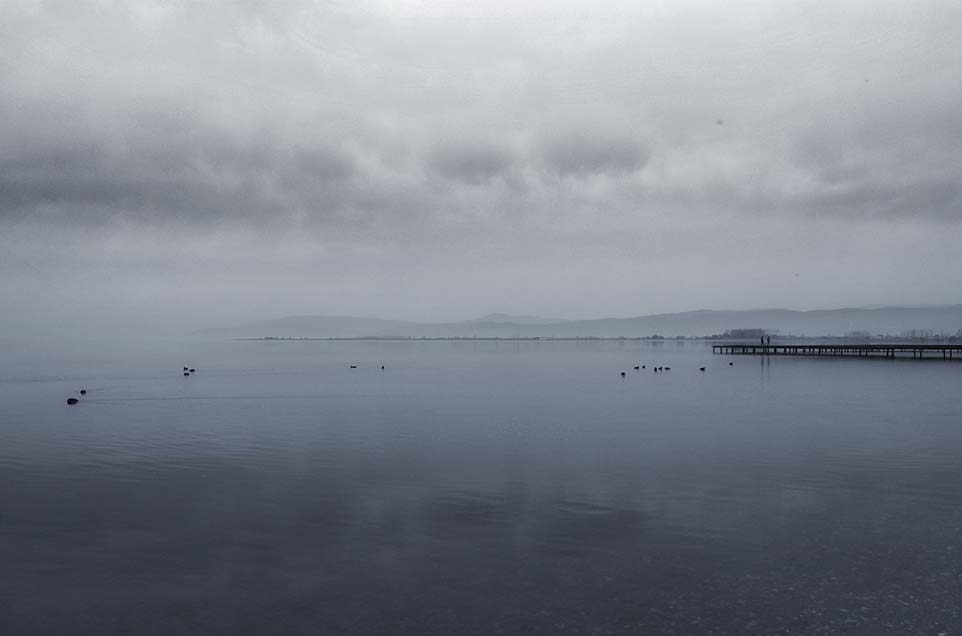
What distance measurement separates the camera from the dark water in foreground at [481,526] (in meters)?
11.1

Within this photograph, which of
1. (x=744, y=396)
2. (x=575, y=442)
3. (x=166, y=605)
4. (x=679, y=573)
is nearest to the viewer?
(x=166, y=605)

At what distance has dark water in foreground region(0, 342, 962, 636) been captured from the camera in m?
11.1

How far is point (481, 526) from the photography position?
15.9 metres

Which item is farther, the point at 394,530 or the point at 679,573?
the point at 394,530

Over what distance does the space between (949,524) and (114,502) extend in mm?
20343

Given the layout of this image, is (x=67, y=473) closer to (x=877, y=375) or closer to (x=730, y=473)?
(x=730, y=473)

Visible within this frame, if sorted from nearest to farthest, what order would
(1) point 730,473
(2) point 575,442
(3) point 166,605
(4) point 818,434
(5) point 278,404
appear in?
(3) point 166,605
(1) point 730,473
(2) point 575,442
(4) point 818,434
(5) point 278,404

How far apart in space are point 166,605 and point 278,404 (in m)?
32.9

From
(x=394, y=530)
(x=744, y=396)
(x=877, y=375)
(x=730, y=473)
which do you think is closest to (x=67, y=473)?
(x=394, y=530)

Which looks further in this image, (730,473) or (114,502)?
(730,473)

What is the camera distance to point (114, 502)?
18125 mm

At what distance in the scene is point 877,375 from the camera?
68.8 m

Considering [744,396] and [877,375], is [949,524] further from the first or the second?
[877,375]

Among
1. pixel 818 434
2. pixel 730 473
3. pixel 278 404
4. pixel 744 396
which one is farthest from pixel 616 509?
pixel 744 396
